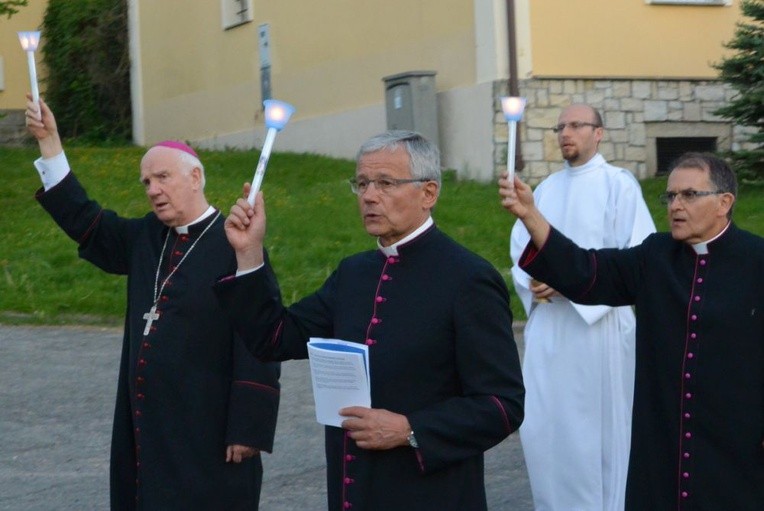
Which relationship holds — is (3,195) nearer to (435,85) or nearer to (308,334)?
(435,85)

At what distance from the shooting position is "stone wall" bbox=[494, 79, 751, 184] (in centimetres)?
1681

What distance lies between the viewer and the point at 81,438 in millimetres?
8773

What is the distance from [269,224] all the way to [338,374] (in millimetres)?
10959

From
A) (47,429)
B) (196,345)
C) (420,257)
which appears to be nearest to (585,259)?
(420,257)

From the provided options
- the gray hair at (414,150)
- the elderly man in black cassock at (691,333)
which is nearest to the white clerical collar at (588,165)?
the elderly man in black cassock at (691,333)

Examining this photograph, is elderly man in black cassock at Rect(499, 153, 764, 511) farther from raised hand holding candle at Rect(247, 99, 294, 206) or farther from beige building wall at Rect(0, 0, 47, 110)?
beige building wall at Rect(0, 0, 47, 110)

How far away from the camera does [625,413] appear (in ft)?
24.1

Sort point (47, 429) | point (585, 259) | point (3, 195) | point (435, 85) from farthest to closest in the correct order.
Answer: point (435, 85)
point (3, 195)
point (47, 429)
point (585, 259)

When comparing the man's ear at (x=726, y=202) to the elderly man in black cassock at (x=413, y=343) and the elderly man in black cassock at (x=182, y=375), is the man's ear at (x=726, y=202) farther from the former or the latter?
the elderly man in black cassock at (x=182, y=375)

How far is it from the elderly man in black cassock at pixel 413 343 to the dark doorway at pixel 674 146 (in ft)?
45.1

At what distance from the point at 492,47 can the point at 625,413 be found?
10110mm

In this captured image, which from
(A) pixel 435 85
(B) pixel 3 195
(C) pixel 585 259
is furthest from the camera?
(A) pixel 435 85

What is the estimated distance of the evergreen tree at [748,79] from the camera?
604 inches

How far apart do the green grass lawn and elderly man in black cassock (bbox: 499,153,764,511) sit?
23.5ft
